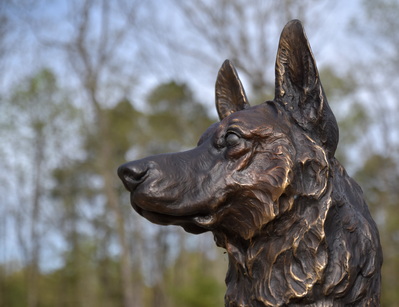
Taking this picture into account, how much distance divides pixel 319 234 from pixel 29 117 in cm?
1760

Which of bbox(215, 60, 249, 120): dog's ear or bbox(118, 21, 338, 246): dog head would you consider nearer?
bbox(118, 21, 338, 246): dog head

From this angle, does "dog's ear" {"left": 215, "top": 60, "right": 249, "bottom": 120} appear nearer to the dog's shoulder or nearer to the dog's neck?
the dog's shoulder

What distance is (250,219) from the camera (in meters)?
1.88

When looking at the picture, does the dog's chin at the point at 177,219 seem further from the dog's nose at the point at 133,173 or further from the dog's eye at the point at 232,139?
the dog's eye at the point at 232,139

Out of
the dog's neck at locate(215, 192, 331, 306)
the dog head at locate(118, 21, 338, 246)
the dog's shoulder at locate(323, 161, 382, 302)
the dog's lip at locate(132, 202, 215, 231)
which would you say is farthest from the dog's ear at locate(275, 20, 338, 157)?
the dog's lip at locate(132, 202, 215, 231)

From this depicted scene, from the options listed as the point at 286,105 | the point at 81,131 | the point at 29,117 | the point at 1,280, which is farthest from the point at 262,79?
the point at 1,280

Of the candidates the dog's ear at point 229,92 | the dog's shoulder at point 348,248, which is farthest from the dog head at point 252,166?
the dog's ear at point 229,92

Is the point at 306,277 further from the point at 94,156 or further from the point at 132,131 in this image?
the point at 94,156

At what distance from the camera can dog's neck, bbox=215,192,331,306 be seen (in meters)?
1.84

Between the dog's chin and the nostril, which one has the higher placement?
the nostril

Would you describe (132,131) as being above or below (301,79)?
above

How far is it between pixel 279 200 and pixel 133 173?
55cm

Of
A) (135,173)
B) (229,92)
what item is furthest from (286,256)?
(229,92)

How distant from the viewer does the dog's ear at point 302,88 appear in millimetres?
1937
